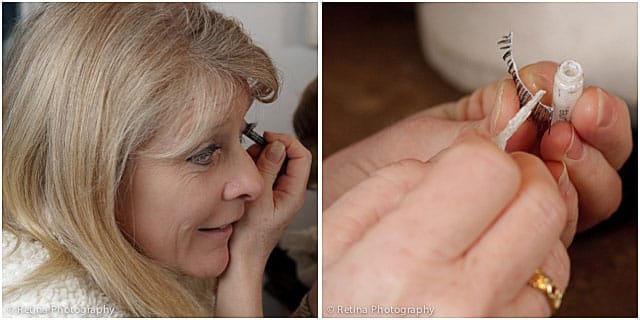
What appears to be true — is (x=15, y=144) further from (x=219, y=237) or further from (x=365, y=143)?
(x=365, y=143)

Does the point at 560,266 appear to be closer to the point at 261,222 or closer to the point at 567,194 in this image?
the point at 567,194

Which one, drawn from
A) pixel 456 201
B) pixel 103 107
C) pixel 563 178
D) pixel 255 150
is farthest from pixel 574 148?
pixel 103 107

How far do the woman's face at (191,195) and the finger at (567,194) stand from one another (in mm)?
223

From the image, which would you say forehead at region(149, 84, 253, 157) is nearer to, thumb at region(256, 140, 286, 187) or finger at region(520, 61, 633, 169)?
thumb at region(256, 140, 286, 187)

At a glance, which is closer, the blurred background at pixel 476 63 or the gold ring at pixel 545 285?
the gold ring at pixel 545 285

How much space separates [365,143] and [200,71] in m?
0.20

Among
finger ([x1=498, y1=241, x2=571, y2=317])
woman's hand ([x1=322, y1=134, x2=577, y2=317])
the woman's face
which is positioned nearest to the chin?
the woman's face

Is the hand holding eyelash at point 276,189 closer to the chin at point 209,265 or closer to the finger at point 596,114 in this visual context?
the chin at point 209,265

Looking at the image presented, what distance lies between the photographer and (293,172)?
2.03 feet

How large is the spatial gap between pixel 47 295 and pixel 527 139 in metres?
0.37

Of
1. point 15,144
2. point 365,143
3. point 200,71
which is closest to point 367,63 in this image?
point 365,143

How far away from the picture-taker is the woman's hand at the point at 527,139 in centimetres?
59

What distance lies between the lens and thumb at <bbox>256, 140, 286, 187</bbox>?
0.61 metres

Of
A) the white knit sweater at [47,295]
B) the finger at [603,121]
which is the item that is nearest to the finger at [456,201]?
the finger at [603,121]
